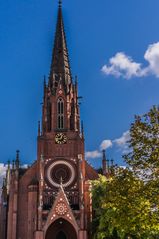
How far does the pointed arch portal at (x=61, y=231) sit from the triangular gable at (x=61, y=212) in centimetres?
199

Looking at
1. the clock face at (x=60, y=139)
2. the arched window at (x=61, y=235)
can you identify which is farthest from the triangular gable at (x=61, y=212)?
the clock face at (x=60, y=139)

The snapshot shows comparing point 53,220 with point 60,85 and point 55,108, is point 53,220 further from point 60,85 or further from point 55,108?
point 60,85

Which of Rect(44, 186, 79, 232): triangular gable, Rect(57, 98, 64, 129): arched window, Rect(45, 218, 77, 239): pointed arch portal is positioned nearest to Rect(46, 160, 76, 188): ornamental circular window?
Rect(44, 186, 79, 232): triangular gable

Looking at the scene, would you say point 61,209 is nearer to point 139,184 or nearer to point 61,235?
point 61,235

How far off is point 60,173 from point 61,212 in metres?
6.55

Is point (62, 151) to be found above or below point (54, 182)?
above

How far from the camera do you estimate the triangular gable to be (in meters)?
53.9

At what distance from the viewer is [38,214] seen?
54.1 m

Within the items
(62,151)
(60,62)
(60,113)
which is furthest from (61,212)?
(60,62)

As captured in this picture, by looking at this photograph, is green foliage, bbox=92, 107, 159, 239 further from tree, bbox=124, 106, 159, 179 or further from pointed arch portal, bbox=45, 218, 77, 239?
pointed arch portal, bbox=45, 218, 77, 239

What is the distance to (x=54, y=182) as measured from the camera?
5812 cm

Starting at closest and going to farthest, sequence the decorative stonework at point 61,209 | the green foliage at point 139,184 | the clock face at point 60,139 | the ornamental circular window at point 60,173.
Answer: the green foliage at point 139,184 → the decorative stonework at point 61,209 → the ornamental circular window at point 60,173 → the clock face at point 60,139

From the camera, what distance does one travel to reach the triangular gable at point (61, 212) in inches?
2121

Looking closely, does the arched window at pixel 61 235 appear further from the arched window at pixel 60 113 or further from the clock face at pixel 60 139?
the arched window at pixel 60 113
